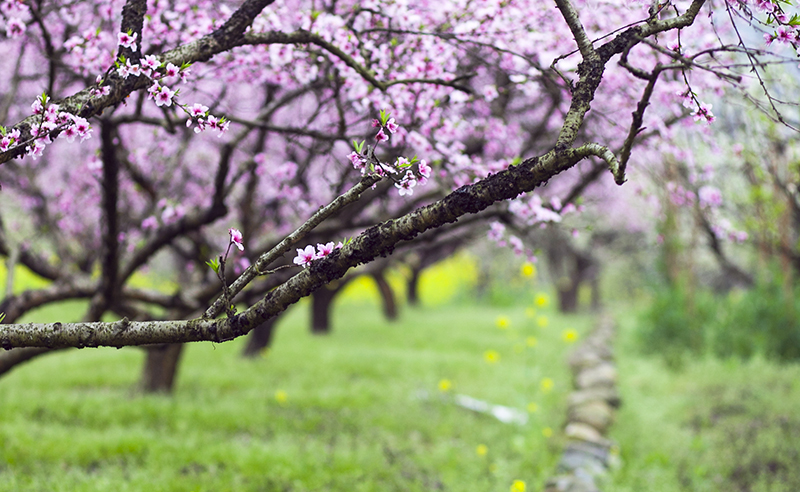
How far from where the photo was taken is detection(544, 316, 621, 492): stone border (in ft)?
18.3

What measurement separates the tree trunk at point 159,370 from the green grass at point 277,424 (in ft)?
0.76

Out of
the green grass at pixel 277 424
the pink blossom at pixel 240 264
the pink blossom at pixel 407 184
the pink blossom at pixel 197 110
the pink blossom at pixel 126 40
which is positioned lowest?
the green grass at pixel 277 424

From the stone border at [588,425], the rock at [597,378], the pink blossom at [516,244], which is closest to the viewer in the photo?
the pink blossom at [516,244]

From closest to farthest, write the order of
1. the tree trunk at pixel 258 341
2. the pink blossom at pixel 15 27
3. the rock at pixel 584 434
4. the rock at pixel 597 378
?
the pink blossom at pixel 15 27, the rock at pixel 584 434, the rock at pixel 597 378, the tree trunk at pixel 258 341

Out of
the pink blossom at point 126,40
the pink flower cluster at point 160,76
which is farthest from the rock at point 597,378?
the pink blossom at point 126,40

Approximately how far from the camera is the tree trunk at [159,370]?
306 inches

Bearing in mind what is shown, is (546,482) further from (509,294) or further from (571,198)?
(509,294)

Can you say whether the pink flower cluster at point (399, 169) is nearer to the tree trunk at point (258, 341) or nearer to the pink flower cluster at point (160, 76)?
the pink flower cluster at point (160, 76)

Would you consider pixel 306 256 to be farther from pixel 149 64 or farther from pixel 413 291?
pixel 413 291

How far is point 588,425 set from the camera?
7.29m

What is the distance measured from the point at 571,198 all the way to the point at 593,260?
18.4 meters

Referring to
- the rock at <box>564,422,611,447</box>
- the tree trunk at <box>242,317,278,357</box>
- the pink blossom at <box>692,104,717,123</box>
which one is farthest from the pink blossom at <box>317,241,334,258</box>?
the tree trunk at <box>242,317,278,357</box>

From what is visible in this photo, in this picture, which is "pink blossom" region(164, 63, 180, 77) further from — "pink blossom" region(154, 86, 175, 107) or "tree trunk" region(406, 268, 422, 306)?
"tree trunk" region(406, 268, 422, 306)

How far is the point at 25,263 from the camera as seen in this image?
590cm
